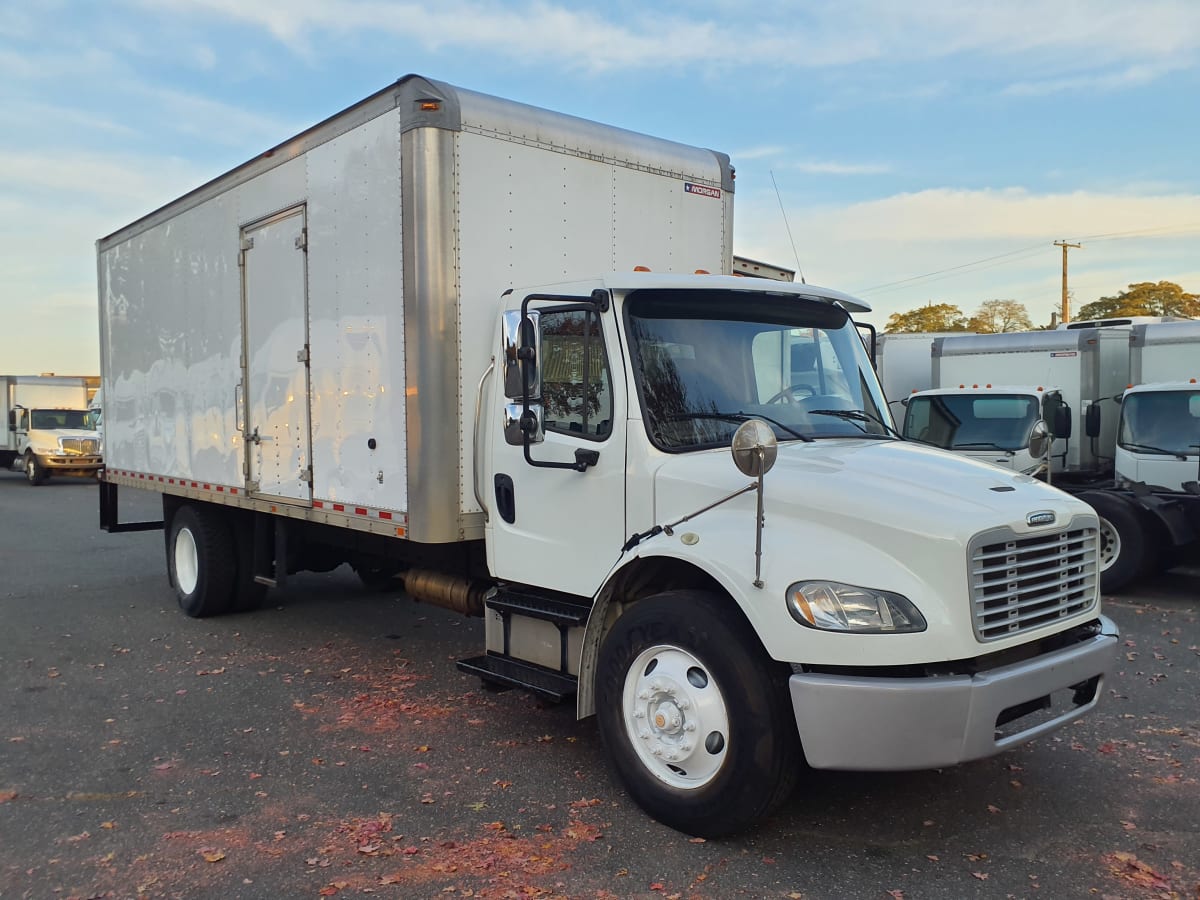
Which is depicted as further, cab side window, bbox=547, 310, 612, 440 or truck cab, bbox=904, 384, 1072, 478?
truck cab, bbox=904, 384, 1072, 478

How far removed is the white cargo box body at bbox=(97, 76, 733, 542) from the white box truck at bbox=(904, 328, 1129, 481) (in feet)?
20.3

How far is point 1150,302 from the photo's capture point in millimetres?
38688

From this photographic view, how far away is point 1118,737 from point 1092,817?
1.26m

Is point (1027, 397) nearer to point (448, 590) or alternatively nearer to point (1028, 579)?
point (448, 590)

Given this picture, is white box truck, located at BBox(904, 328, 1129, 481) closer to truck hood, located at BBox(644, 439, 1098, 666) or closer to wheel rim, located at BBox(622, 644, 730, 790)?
truck hood, located at BBox(644, 439, 1098, 666)

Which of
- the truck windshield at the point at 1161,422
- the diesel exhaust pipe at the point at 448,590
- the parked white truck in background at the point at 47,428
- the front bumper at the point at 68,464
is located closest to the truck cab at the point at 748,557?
the diesel exhaust pipe at the point at 448,590

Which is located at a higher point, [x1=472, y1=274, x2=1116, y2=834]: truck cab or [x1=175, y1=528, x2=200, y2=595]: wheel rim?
[x1=472, y1=274, x2=1116, y2=834]: truck cab

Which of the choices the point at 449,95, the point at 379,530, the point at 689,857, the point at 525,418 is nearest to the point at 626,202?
the point at 449,95

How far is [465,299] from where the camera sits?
5699mm

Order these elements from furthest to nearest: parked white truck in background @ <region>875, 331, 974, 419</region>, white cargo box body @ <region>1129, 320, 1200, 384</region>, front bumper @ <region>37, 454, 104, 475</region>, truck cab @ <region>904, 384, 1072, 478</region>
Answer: front bumper @ <region>37, 454, 104, 475</region> < parked white truck in background @ <region>875, 331, 974, 419</region> < white cargo box body @ <region>1129, 320, 1200, 384</region> < truck cab @ <region>904, 384, 1072, 478</region>

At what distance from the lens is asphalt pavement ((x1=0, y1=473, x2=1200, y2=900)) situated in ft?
13.2

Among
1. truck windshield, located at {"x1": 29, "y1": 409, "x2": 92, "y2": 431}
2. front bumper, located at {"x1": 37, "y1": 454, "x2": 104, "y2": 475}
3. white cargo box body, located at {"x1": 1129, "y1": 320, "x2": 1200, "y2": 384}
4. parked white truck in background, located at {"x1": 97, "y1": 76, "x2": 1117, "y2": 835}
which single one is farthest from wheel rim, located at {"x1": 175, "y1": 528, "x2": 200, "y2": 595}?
truck windshield, located at {"x1": 29, "y1": 409, "x2": 92, "y2": 431}

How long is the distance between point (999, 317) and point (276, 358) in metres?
49.4

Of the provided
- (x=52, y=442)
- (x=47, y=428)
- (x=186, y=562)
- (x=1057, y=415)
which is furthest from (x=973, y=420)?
(x=47, y=428)
